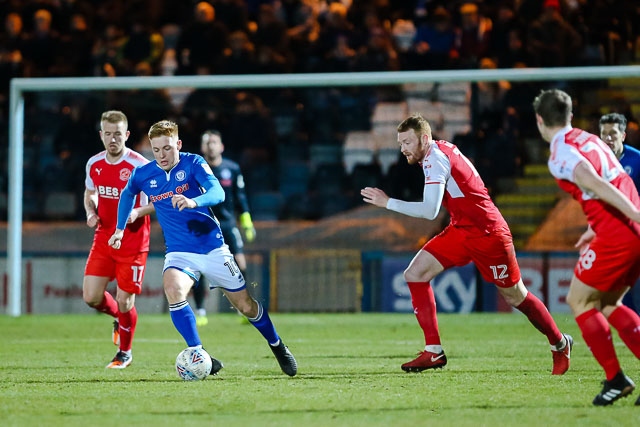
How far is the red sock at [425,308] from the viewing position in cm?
855

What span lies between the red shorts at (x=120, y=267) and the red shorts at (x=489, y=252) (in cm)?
268

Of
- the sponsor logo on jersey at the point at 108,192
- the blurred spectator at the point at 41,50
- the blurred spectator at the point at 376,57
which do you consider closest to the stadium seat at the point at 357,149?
the blurred spectator at the point at 376,57

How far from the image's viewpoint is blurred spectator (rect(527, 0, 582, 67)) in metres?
16.6

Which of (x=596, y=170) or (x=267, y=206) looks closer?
(x=596, y=170)

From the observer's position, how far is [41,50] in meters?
18.7

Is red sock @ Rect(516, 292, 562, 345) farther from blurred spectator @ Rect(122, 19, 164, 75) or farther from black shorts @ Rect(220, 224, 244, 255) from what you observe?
blurred spectator @ Rect(122, 19, 164, 75)

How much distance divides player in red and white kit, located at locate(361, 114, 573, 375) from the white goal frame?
630 cm

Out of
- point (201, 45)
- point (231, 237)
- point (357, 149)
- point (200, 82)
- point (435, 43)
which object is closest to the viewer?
point (231, 237)

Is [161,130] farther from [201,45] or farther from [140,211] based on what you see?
[201,45]

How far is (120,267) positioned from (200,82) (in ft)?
20.3

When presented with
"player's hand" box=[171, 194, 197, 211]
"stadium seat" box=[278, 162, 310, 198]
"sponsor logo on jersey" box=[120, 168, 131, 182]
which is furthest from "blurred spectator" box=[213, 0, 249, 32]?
"player's hand" box=[171, 194, 197, 211]

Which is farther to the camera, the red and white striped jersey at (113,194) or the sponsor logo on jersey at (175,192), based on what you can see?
the red and white striped jersey at (113,194)

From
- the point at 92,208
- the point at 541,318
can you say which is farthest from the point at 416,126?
the point at 92,208

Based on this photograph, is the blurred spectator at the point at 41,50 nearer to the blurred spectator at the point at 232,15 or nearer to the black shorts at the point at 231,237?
the blurred spectator at the point at 232,15
